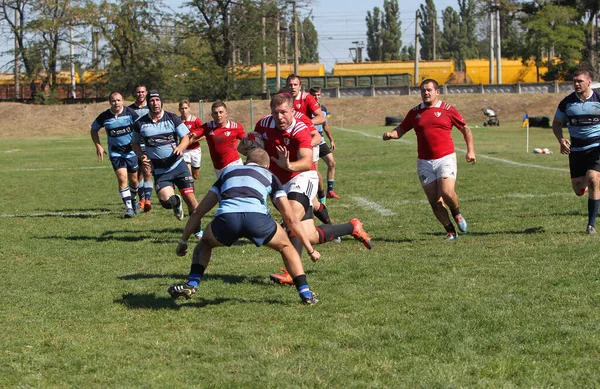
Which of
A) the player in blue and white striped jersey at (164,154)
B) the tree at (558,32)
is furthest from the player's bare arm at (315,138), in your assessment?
the tree at (558,32)

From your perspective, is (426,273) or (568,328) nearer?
(568,328)

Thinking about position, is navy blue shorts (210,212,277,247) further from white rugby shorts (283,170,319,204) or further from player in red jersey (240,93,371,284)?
white rugby shorts (283,170,319,204)

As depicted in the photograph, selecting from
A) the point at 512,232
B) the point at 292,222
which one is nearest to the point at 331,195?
the point at 512,232

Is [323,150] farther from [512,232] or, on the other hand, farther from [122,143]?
[512,232]

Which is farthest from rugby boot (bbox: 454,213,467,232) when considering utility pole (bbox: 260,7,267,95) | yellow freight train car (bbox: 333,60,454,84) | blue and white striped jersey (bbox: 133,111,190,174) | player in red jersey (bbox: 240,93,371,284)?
yellow freight train car (bbox: 333,60,454,84)

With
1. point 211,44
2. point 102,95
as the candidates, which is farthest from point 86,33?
point 211,44

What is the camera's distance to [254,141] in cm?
800

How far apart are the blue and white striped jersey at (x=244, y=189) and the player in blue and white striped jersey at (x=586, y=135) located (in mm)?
Answer: 5153

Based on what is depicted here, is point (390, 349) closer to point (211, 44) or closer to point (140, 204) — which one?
point (140, 204)

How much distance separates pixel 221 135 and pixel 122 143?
3.25 meters

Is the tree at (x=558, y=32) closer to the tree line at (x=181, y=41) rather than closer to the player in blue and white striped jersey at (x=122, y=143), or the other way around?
the tree line at (x=181, y=41)

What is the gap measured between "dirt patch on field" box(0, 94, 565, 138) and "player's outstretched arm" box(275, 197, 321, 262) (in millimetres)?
47671

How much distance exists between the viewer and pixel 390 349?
5.70 meters

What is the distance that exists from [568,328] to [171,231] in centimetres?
730
